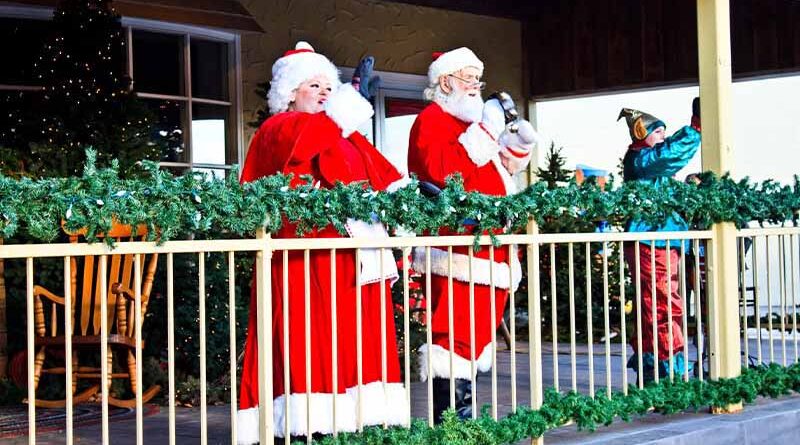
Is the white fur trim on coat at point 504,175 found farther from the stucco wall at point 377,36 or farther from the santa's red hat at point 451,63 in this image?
the stucco wall at point 377,36

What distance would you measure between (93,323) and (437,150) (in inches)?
97.6

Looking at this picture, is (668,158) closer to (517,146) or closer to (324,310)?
(517,146)

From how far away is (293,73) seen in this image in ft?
17.5

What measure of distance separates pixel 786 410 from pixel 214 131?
470cm

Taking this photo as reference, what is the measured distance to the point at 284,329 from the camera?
4.55 m

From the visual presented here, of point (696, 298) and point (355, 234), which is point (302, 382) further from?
point (696, 298)

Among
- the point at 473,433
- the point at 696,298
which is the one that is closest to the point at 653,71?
the point at 696,298

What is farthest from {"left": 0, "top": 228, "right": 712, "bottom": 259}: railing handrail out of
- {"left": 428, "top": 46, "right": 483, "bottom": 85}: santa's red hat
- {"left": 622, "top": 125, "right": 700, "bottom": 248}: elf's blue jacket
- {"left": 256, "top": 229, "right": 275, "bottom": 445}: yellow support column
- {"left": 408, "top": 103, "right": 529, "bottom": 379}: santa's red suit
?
{"left": 428, "top": 46, "right": 483, "bottom": 85}: santa's red hat

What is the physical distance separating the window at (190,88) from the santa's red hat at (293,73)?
365 centimetres

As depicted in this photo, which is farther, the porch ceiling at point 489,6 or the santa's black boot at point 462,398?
the porch ceiling at point 489,6

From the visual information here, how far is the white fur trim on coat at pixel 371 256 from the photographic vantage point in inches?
193

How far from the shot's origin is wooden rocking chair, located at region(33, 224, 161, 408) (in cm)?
Answer: 678

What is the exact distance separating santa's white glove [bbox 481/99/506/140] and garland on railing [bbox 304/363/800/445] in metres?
1.18

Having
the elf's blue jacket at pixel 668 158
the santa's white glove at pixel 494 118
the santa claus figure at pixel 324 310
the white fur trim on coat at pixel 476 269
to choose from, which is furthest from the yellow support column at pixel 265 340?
the elf's blue jacket at pixel 668 158
